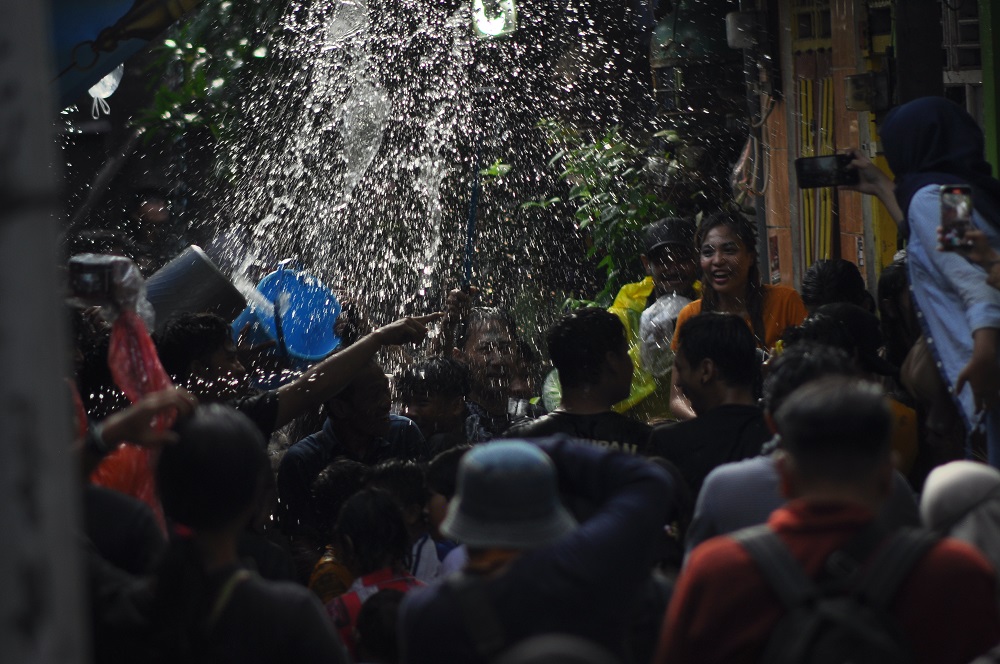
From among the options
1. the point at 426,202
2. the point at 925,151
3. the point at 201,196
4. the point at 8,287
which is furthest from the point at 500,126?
the point at 8,287

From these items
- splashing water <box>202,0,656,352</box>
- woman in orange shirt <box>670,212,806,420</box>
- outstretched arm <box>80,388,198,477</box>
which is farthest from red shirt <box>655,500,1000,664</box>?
splashing water <box>202,0,656,352</box>

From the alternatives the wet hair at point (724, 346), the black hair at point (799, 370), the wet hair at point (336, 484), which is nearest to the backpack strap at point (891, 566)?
the black hair at point (799, 370)

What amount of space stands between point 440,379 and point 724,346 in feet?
8.39

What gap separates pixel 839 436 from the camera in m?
2.88

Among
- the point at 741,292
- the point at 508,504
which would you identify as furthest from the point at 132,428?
the point at 741,292

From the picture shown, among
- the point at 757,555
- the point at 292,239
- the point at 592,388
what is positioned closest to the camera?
the point at 757,555

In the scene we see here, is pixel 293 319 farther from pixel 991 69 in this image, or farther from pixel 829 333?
pixel 991 69

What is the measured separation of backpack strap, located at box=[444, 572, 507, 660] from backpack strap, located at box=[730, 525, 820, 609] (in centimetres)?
51

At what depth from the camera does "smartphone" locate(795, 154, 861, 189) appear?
590 cm

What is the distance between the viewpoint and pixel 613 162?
11664 millimetres

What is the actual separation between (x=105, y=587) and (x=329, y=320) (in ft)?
15.9

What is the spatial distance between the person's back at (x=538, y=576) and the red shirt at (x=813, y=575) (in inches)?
9.2

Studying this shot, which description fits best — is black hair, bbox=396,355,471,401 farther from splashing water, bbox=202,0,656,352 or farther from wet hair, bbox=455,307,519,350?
splashing water, bbox=202,0,656,352

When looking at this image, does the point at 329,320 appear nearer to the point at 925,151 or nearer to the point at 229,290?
the point at 229,290
